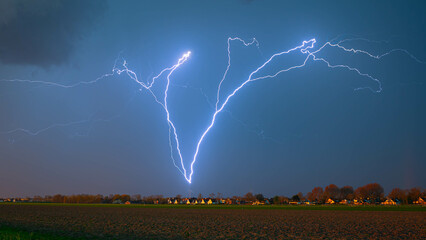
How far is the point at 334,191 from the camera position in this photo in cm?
13362

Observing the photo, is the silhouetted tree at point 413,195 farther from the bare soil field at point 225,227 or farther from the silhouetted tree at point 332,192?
the bare soil field at point 225,227

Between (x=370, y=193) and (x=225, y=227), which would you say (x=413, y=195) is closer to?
(x=370, y=193)

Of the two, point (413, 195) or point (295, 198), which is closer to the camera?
point (413, 195)

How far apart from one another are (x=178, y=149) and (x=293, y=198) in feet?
389

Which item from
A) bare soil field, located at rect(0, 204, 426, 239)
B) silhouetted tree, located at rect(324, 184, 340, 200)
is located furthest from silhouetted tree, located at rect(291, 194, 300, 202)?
bare soil field, located at rect(0, 204, 426, 239)

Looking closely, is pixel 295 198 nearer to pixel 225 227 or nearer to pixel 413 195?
pixel 413 195

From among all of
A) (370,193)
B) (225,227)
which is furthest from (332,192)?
(225,227)

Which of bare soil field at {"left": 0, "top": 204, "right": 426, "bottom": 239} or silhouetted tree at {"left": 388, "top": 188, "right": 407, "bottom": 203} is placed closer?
bare soil field at {"left": 0, "top": 204, "right": 426, "bottom": 239}

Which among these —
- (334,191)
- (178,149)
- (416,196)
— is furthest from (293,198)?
(178,149)

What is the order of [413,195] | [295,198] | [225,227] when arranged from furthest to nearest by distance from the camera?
[295,198] < [413,195] < [225,227]

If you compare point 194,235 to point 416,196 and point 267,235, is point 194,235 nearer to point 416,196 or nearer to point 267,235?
point 267,235

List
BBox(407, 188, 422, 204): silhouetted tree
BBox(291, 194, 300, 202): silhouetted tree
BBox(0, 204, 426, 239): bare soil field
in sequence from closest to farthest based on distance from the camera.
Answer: BBox(0, 204, 426, 239): bare soil field → BBox(407, 188, 422, 204): silhouetted tree → BBox(291, 194, 300, 202): silhouetted tree

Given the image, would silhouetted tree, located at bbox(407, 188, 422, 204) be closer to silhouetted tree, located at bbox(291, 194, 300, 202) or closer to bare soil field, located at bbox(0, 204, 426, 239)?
silhouetted tree, located at bbox(291, 194, 300, 202)

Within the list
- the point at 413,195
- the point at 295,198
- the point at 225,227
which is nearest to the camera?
the point at 225,227
